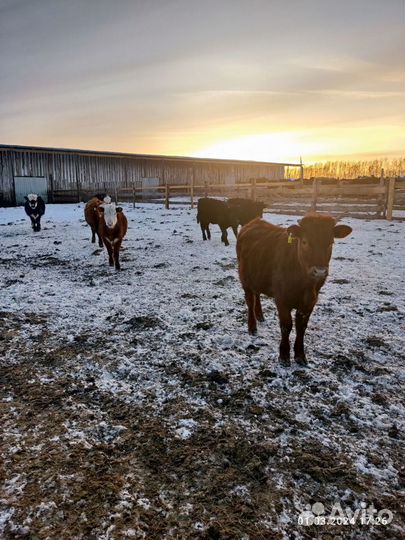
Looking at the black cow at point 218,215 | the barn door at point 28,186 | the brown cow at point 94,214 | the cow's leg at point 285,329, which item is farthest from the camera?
the barn door at point 28,186

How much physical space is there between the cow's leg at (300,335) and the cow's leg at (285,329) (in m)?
0.09

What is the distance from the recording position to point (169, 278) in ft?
22.6

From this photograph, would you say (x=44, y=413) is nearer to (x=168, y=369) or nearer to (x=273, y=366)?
(x=168, y=369)

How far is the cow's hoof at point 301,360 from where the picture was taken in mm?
3585

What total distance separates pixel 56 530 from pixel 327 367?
2.67 m

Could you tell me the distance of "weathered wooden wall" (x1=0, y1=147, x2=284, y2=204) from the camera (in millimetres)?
29438

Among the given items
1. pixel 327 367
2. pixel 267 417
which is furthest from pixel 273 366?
pixel 267 417

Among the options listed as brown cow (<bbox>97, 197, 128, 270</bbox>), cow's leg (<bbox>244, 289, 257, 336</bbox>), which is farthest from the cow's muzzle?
brown cow (<bbox>97, 197, 128, 270</bbox>)

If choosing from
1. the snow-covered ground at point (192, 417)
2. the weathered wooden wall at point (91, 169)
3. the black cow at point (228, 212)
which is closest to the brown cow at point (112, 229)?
the snow-covered ground at point (192, 417)

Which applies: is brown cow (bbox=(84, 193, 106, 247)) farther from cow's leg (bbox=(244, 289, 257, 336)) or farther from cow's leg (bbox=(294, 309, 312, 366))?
cow's leg (bbox=(294, 309, 312, 366))

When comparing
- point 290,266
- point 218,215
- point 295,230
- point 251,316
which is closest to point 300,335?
point 290,266

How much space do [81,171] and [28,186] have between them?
5.20 meters

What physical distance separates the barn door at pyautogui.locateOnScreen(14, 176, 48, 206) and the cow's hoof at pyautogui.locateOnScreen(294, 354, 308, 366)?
31450 millimetres

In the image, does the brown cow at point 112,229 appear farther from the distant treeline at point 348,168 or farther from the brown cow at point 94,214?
the distant treeline at point 348,168
